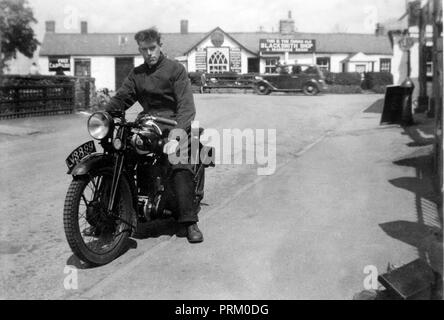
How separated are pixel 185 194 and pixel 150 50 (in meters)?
1.25

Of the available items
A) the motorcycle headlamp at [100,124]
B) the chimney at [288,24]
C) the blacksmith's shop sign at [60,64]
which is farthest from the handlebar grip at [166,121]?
the chimney at [288,24]

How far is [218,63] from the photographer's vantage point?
4172 centimetres

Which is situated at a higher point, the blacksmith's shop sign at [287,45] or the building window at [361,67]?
the blacksmith's shop sign at [287,45]

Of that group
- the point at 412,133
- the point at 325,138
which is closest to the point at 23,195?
the point at 325,138

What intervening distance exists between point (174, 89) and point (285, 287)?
2011 millimetres

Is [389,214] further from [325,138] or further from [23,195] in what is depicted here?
[325,138]

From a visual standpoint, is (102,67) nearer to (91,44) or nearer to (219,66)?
(91,44)

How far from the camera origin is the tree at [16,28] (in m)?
30.0

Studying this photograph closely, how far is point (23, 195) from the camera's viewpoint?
7.29 meters

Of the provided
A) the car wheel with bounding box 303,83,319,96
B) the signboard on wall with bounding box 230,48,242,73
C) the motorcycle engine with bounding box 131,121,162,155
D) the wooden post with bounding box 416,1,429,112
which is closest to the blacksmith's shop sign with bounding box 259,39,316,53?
the signboard on wall with bounding box 230,48,242,73

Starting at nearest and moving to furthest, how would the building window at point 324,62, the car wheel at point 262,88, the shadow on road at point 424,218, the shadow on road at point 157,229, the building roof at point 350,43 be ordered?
the shadow on road at point 424,218 → the shadow on road at point 157,229 → the car wheel at point 262,88 → the building window at point 324,62 → the building roof at point 350,43

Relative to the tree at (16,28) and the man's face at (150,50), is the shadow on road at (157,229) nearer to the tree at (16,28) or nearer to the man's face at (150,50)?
the man's face at (150,50)

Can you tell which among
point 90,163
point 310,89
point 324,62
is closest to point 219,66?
point 310,89

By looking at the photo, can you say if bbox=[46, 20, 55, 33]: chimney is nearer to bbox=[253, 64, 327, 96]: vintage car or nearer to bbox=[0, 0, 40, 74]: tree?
bbox=[0, 0, 40, 74]: tree
